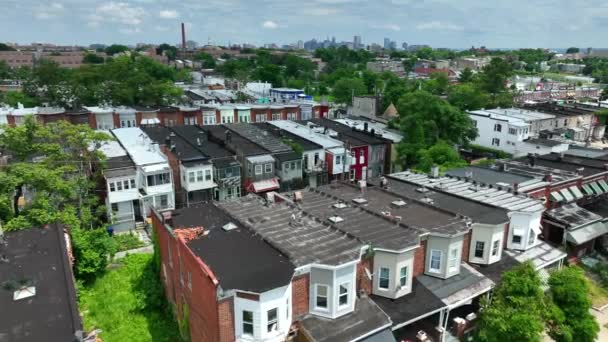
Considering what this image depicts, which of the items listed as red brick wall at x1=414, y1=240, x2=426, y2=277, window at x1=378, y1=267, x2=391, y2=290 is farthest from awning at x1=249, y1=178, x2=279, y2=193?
window at x1=378, y1=267, x2=391, y2=290

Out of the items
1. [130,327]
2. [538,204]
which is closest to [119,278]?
[130,327]

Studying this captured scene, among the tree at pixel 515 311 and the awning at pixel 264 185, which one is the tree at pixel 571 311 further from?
the awning at pixel 264 185

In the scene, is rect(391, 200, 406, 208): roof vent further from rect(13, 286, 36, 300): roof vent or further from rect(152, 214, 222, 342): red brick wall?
rect(13, 286, 36, 300): roof vent

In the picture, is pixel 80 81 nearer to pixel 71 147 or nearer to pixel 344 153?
pixel 71 147

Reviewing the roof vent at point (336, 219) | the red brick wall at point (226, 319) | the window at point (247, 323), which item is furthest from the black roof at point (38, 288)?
the roof vent at point (336, 219)

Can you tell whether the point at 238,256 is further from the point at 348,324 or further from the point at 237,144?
the point at 237,144
